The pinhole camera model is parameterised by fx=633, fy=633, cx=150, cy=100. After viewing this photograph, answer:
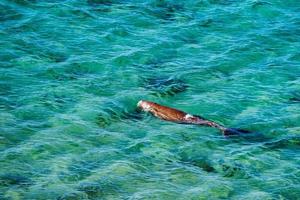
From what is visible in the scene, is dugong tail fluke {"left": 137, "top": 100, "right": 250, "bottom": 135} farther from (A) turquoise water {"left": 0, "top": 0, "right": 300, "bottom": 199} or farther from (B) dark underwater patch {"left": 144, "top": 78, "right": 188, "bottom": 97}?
(B) dark underwater patch {"left": 144, "top": 78, "right": 188, "bottom": 97}

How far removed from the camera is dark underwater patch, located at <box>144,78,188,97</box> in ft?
51.9

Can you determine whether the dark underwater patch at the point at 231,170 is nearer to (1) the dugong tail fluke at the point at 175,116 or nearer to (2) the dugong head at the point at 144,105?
(1) the dugong tail fluke at the point at 175,116

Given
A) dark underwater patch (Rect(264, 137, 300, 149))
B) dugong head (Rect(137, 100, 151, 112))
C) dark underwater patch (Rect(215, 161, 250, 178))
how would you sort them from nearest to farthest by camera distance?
dark underwater patch (Rect(215, 161, 250, 178)) → dark underwater patch (Rect(264, 137, 300, 149)) → dugong head (Rect(137, 100, 151, 112))

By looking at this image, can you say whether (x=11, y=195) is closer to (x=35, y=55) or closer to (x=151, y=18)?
(x=35, y=55)

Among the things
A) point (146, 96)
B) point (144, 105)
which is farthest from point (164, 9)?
point (144, 105)

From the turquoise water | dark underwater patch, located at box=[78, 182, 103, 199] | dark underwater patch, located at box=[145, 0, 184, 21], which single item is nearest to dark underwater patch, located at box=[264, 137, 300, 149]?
the turquoise water

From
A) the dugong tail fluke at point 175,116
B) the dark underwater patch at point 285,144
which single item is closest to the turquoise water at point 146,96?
the dark underwater patch at point 285,144

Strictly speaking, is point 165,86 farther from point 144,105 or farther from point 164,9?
point 164,9

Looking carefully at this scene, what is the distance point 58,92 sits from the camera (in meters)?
15.6

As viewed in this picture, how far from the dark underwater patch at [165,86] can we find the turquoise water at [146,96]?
0.03 meters

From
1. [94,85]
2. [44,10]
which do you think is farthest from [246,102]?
[44,10]

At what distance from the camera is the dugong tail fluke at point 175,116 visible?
14297mm

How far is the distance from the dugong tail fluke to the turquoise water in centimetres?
19

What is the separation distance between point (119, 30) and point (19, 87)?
4.16 metres
